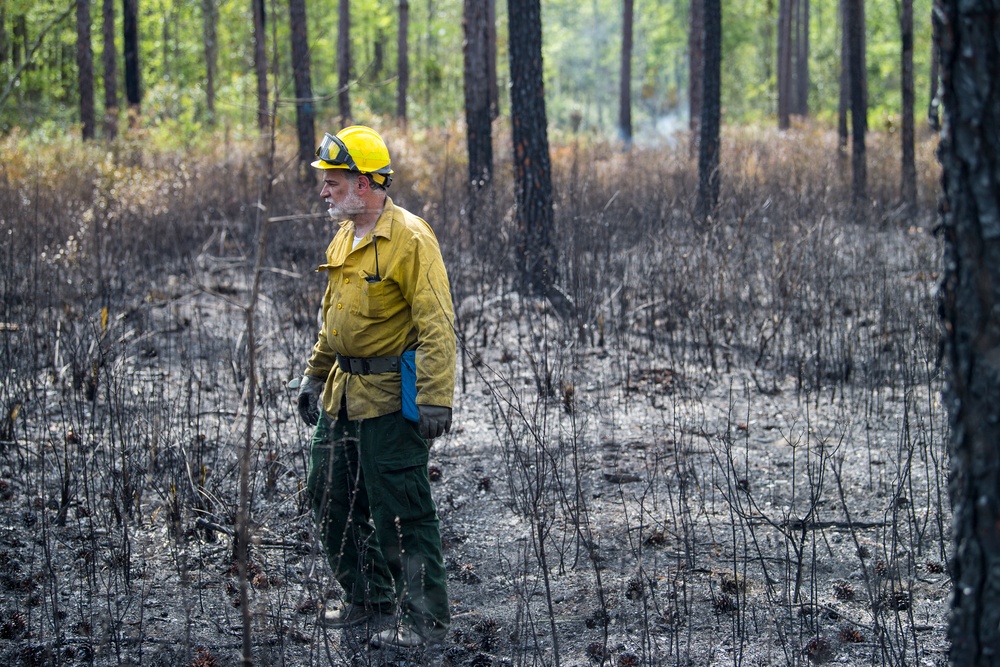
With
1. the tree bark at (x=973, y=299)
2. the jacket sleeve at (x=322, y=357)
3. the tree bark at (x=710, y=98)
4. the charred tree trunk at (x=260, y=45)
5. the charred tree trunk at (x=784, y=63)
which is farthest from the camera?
the charred tree trunk at (x=784, y=63)

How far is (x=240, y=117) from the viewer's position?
92.2 feet

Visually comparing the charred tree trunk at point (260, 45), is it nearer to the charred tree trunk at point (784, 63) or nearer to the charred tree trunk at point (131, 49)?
the charred tree trunk at point (131, 49)

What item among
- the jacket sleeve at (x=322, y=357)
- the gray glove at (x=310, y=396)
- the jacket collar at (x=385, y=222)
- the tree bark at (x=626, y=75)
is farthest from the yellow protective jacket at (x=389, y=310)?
the tree bark at (x=626, y=75)

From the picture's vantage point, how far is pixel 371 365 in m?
3.24

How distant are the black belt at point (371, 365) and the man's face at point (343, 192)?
1.50 feet

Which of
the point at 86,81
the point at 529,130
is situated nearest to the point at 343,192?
the point at 529,130

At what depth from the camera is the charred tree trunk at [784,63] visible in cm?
2648

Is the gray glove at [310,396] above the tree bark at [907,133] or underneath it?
underneath

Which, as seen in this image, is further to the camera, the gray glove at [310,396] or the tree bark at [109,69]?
the tree bark at [109,69]

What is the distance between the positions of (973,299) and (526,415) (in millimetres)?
3695

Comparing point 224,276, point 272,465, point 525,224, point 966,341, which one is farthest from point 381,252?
point 224,276

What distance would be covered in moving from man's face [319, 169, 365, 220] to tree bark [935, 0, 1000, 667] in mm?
1832

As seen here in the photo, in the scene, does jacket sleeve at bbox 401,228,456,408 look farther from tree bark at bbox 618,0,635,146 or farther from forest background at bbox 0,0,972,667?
tree bark at bbox 618,0,635,146

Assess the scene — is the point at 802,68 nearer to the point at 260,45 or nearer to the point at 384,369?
the point at 260,45
